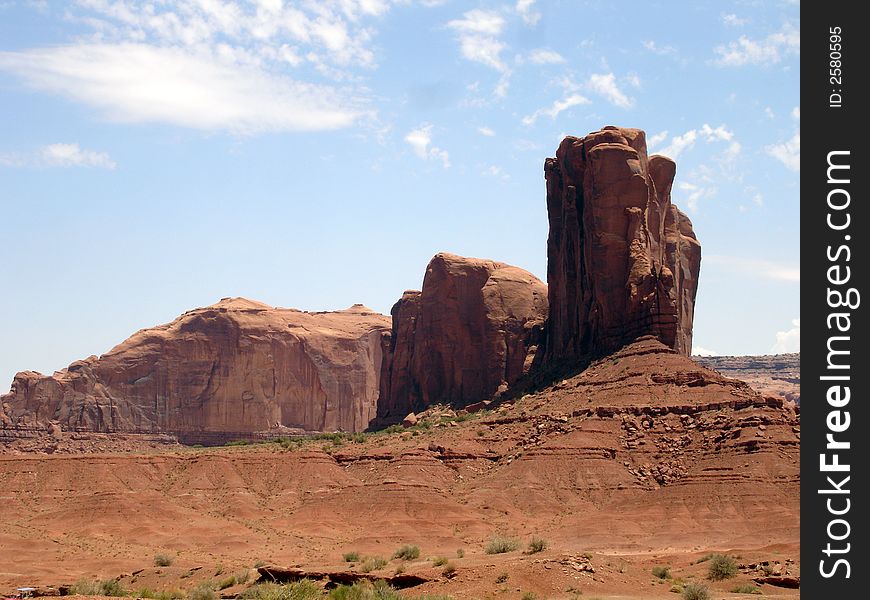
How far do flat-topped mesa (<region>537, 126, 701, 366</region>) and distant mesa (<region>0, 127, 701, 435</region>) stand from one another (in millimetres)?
111

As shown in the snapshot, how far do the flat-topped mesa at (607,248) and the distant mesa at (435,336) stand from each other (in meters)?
0.11

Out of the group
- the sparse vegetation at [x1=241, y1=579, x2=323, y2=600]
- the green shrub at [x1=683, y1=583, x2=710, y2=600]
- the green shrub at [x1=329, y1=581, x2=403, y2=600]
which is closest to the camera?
the sparse vegetation at [x1=241, y1=579, x2=323, y2=600]

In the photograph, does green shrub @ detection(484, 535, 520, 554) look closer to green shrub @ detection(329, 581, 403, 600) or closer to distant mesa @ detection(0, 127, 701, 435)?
green shrub @ detection(329, 581, 403, 600)

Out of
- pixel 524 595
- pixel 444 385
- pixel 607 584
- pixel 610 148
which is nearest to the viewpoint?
pixel 524 595

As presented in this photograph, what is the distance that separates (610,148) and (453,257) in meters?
27.8

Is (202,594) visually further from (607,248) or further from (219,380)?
(219,380)

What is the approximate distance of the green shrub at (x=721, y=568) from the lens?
50.8 metres

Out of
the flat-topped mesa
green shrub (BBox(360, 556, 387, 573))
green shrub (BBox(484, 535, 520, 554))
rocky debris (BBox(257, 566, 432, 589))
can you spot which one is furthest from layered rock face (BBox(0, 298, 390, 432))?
rocky debris (BBox(257, 566, 432, 589))

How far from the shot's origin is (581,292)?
102m

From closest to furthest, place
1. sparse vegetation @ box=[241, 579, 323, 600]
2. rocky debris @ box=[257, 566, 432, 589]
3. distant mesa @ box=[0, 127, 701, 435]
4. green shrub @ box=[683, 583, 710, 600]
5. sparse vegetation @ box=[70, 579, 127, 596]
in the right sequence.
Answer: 1. sparse vegetation @ box=[241, 579, 323, 600]
2. green shrub @ box=[683, 583, 710, 600]
3. rocky debris @ box=[257, 566, 432, 589]
4. sparse vegetation @ box=[70, 579, 127, 596]
5. distant mesa @ box=[0, 127, 701, 435]

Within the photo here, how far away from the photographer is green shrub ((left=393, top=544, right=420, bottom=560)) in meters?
65.6

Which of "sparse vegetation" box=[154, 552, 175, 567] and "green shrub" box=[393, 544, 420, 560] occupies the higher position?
"green shrub" box=[393, 544, 420, 560]
